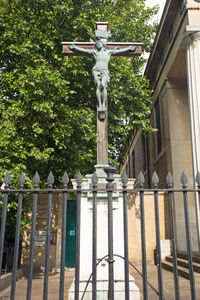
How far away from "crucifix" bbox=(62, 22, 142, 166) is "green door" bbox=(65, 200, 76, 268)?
7.39m


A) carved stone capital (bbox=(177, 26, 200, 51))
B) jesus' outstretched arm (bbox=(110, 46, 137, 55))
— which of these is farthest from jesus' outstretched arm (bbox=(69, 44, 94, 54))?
carved stone capital (bbox=(177, 26, 200, 51))

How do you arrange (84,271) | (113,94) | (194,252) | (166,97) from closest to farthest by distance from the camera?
(84,271), (113,94), (194,252), (166,97)

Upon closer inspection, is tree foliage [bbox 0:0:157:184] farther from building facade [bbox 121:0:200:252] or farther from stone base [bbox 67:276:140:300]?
stone base [bbox 67:276:140:300]

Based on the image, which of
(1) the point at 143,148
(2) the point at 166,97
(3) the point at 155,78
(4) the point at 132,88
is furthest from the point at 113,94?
(1) the point at 143,148

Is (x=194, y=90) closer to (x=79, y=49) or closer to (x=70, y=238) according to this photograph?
(x=79, y=49)

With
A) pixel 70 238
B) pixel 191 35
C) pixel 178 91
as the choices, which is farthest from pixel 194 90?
pixel 70 238

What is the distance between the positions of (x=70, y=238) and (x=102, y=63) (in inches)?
338

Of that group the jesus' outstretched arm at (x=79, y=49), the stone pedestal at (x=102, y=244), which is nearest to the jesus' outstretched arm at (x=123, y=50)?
the jesus' outstretched arm at (x=79, y=49)

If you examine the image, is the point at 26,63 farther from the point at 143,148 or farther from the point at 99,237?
the point at 143,148

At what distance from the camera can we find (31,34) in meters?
9.61

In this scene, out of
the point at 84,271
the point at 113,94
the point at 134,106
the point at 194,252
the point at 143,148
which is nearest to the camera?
the point at 84,271

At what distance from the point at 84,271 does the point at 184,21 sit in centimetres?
997

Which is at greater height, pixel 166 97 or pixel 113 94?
pixel 166 97

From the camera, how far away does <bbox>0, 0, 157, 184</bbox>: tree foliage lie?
338 inches
